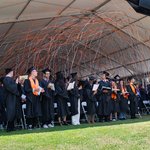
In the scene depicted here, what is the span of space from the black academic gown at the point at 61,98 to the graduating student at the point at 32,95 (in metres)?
0.76

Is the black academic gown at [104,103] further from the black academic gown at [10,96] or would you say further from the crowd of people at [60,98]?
the black academic gown at [10,96]

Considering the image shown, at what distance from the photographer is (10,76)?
8430mm

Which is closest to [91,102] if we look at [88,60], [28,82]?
[88,60]

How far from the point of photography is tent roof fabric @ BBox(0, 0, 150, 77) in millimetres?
10094

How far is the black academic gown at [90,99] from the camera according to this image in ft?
35.9

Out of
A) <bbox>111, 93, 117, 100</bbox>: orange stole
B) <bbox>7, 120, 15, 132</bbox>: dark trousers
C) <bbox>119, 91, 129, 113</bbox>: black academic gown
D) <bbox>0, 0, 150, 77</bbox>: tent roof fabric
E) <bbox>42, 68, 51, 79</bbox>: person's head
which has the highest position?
<bbox>0, 0, 150, 77</bbox>: tent roof fabric

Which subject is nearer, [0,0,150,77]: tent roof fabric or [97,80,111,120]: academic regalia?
[0,0,150,77]: tent roof fabric

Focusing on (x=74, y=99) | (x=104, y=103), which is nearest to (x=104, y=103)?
(x=104, y=103)

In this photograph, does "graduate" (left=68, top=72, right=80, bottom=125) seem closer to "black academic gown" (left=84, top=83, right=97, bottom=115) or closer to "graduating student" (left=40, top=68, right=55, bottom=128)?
"black academic gown" (left=84, top=83, right=97, bottom=115)

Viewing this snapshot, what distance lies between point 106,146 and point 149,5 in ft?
8.15

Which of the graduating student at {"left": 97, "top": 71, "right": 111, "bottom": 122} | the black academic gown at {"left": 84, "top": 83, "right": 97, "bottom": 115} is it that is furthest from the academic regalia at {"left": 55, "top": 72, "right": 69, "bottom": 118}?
the graduating student at {"left": 97, "top": 71, "right": 111, "bottom": 122}

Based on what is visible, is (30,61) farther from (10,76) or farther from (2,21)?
(2,21)

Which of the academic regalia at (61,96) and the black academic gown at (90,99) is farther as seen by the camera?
the black academic gown at (90,99)

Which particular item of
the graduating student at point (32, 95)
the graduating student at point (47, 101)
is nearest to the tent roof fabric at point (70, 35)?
Result: the graduating student at point (47, 101)
